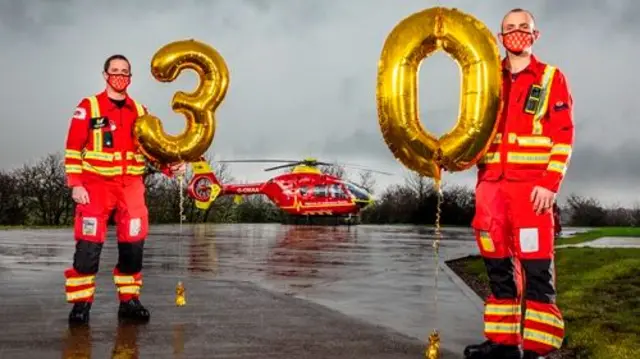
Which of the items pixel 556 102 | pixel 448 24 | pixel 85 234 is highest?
pixel 448 24

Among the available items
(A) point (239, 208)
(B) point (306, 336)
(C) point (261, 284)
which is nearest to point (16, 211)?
(A) point (239, 208)

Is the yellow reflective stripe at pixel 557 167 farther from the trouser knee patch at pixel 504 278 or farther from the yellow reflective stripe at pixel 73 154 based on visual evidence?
the yellow reflective stripe at pixel 73 154

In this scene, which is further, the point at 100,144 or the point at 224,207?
the point at 224,207

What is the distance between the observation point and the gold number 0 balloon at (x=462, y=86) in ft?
12.7

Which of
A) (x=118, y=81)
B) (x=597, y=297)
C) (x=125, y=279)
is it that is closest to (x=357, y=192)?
(x=597, y=297)

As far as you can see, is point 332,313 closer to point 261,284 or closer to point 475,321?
point 475,321

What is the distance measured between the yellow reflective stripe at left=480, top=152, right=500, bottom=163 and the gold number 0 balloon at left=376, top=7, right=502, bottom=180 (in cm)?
13

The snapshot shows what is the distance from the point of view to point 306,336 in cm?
456

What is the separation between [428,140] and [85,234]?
2900 mm

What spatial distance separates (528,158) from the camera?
3.94m

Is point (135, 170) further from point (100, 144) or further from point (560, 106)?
point (560, 106)

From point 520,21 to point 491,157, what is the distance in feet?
2.86

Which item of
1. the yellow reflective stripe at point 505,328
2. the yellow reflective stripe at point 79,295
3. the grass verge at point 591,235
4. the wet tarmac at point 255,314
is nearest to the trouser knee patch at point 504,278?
the yellow reflective stripe at point 505,328

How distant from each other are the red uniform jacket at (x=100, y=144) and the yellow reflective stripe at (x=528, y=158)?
10.1 feet
